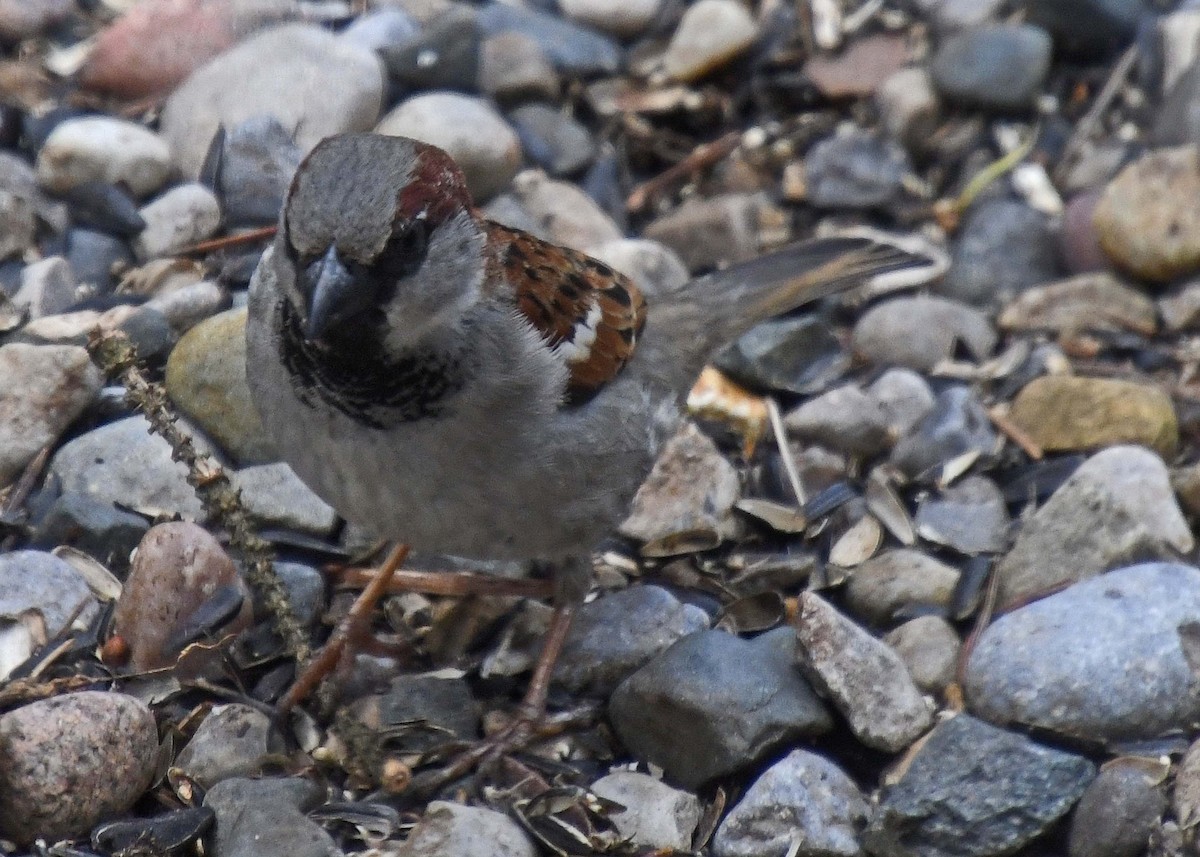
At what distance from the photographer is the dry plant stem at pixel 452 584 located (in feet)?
11.5

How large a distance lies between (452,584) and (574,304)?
0.67 m

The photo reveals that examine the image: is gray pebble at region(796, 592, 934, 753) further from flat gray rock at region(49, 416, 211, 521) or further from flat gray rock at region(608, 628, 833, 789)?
flat gray rock at region(49, 416, 211, 521)

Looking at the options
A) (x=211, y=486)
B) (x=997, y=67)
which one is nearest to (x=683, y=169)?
(x=997, y=67)

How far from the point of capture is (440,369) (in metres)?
2.82

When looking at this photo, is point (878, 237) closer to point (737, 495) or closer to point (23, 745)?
point (737, 495)

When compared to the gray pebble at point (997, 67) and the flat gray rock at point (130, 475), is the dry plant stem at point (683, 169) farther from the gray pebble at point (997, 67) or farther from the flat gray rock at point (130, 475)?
the flat gray rock at point (130, 475)

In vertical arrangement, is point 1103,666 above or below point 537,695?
above

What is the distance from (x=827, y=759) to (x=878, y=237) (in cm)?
199

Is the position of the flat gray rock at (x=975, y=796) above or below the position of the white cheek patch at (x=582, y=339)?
below

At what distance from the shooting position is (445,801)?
297 cm

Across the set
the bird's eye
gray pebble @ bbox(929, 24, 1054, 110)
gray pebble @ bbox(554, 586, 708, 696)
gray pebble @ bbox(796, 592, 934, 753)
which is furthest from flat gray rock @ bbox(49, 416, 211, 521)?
gray pebble @ bbox(929, 24, 1054, 110)

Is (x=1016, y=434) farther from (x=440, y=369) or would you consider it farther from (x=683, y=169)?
(x=440, y=369)

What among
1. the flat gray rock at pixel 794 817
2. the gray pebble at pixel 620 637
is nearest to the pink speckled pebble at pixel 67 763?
the gray pebble at pixel 620 637

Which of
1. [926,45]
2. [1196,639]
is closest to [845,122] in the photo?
[926,45]
